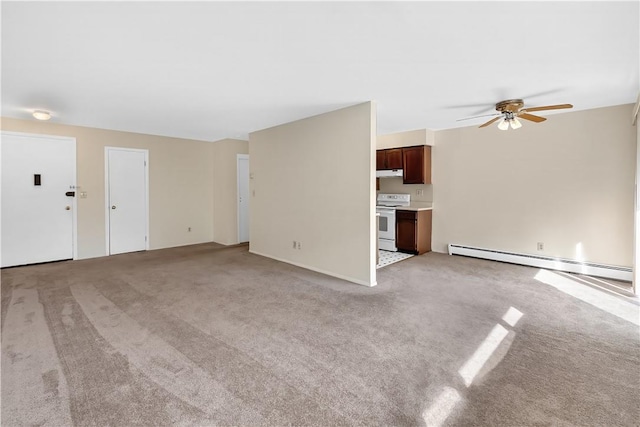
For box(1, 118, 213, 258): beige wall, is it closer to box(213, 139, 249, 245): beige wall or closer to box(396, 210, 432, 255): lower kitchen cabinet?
box(213, 139, 249, 245): beige wall

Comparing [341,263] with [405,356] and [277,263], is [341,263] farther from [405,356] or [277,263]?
[405,356]

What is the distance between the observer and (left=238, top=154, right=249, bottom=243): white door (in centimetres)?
694

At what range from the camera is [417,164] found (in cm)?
594

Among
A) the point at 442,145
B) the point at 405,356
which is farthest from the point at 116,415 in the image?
the point at 442,145

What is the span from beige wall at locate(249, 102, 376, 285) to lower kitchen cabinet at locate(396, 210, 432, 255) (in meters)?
2.10

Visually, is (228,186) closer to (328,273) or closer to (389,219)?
(328,273)

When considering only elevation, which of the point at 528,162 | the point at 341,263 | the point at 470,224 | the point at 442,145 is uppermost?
the point at 442,145

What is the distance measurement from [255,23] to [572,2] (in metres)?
2.02

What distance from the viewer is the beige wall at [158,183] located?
17.6 ft

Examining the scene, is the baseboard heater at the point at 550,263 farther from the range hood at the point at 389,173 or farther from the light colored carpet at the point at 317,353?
the range hood at the point at 389,173

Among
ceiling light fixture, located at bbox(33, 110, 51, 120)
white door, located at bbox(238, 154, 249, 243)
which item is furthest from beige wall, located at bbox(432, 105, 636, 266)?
ceiling light fixture, located at bbox(33, 110, 51, 120)

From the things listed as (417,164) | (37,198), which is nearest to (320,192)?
(417,164)

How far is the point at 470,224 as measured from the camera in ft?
18.2

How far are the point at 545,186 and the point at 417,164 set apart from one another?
83.0 inches
